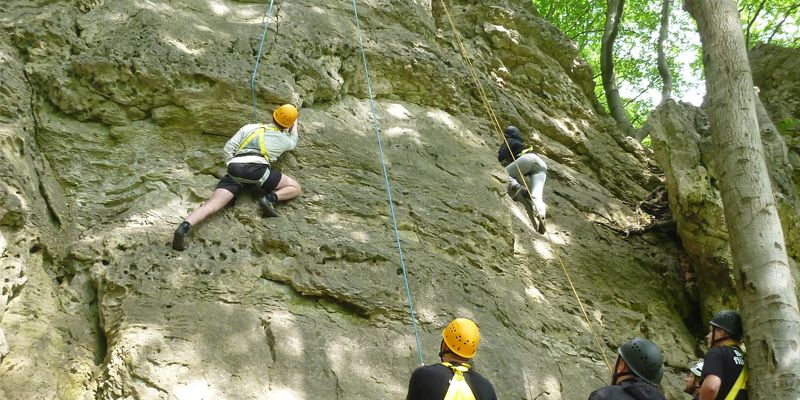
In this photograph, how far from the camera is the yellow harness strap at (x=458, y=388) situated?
12.2ft

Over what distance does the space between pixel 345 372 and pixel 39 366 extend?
87.5 inches

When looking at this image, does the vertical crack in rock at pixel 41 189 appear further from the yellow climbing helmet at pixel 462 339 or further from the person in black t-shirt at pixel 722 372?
the person in black t-shirt at pixel 722 372

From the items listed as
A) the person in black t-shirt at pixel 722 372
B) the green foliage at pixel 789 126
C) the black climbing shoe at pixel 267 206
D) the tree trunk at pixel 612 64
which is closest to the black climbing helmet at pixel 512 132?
the green foliage at pixel 789 126

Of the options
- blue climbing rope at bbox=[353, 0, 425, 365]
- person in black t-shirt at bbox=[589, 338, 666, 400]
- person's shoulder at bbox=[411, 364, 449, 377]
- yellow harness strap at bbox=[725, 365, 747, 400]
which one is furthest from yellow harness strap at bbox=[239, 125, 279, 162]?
yellow harness strap at bbox=[725, 365, 747, 400]

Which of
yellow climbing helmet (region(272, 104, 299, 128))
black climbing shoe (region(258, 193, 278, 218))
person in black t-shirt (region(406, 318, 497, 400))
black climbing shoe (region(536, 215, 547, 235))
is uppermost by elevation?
person in black t-shirt (region(406, 318, 497, 400))

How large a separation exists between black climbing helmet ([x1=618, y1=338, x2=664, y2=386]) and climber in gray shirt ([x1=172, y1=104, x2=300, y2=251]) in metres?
3.52

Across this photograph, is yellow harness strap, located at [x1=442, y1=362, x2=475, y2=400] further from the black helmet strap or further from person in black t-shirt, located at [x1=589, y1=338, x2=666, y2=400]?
the black helmet strap

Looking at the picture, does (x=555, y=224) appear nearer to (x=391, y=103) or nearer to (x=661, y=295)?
(x=661, y=295)


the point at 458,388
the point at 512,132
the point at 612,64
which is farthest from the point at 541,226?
the point at 612,64

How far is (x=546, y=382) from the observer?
19.7ft

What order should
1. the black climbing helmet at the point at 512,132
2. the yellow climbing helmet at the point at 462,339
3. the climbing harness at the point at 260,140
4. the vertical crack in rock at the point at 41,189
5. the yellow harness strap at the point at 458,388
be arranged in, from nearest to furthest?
the yellow harness strap at the point at 458,388 → the yellow climbing helmet at the point at 462,339 → the vertical crack in rock at the point at 41,189 → the climbing harness at the point at 260,140 → the black climbing helmet at the point at 512,132

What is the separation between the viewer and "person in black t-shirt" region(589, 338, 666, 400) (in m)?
3.94

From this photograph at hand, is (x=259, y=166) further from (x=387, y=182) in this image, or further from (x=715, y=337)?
(x=715, y=337)

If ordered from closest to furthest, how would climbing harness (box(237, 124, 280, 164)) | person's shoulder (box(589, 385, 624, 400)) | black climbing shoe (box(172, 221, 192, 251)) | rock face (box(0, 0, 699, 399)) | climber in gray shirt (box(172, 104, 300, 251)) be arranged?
1. person's shoulder (box(589, 385, 624, 400))
2. rock face (box(0, 0, 699, 399))
3. black climbing shoe (box(172, 221, 192, 251))
4. climber in gray shirt (box(172, 104, 300, 251))
5. climbing harness (box(237, 124, 280, 164))
